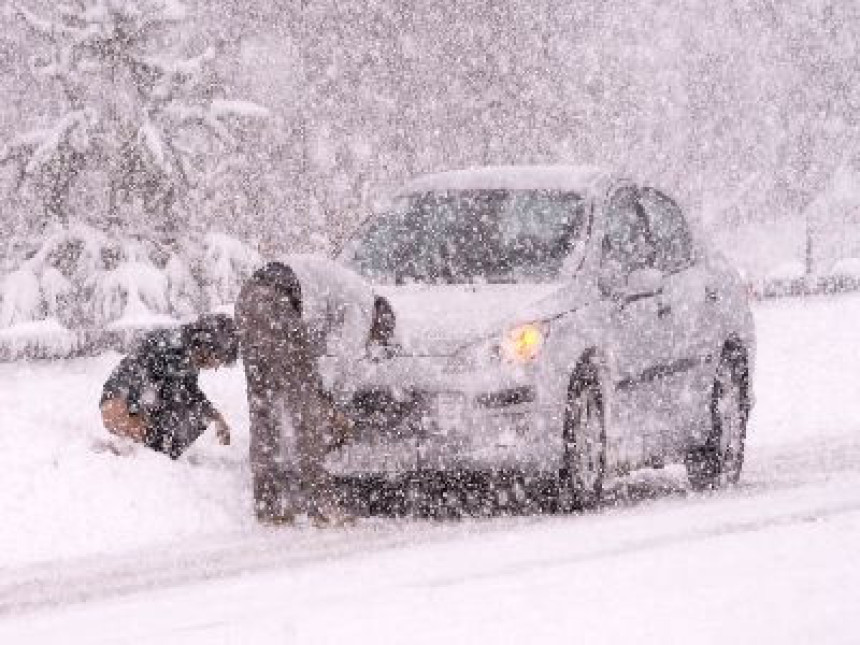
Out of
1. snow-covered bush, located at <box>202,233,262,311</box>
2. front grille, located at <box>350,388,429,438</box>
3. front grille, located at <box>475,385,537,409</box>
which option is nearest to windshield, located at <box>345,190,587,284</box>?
front grille, located at <box>475,385,537,409</box>

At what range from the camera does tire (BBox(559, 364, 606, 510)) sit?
12336 millimetres

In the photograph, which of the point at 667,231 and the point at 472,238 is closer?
the point at 472,238

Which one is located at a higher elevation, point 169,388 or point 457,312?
point 457,312

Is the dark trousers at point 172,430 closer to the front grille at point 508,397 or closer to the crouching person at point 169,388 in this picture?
the crouching person at point 169,388

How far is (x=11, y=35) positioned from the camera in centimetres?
3938

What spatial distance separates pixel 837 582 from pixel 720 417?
524 cm

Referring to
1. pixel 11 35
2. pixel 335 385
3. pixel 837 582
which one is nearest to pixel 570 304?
pixel 335 385

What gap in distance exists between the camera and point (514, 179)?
551 inches

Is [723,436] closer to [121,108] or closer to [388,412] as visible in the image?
[388,412]

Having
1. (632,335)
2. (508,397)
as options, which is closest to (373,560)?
(508,397)

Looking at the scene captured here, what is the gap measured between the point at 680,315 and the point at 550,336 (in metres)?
1.88

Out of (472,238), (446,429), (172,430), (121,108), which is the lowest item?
(121,108)

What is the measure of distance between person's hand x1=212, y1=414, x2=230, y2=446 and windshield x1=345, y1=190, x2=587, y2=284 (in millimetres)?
1184

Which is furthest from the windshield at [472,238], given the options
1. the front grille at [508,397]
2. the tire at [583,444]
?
the front grille at [508,397]
